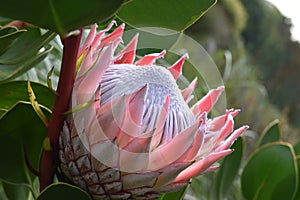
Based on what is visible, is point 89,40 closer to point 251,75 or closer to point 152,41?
point 152,41

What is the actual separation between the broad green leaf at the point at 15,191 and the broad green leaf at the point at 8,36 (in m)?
0.22

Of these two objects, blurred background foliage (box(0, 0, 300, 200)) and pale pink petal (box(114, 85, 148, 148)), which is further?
blurred background foliage (box(0, 0, 300, 200))

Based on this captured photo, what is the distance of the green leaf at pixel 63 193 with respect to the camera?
1.97 feet

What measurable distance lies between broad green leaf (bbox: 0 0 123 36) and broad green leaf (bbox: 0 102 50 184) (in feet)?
0.56

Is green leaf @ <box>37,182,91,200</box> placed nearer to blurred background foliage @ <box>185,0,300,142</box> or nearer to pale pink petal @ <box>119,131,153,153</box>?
pale pink petal @ <box>119,131,153,153</box>

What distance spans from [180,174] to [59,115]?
0.15 metres

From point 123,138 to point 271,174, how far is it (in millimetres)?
557

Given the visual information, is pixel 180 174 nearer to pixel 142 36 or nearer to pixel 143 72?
pixel 143 72

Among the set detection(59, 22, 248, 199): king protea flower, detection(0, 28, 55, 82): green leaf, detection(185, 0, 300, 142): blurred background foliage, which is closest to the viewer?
detection(59, 22, 248, 199): king protea flower

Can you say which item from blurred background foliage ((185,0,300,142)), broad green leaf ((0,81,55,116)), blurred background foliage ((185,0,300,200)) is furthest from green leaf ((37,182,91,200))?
blurred background foliage ((185,0,300,142))

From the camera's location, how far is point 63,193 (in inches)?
23.9

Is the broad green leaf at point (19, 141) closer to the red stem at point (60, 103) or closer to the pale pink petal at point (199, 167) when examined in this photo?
the red stem at point (60, 103)

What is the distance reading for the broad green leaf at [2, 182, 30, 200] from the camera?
2.54ft

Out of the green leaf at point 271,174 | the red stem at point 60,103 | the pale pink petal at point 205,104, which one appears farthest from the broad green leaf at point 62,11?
the green leaf at point 271,174
